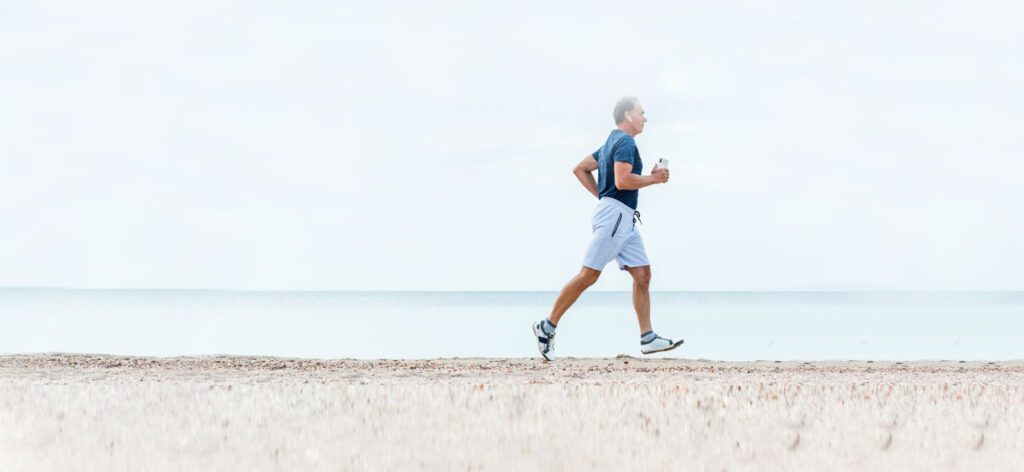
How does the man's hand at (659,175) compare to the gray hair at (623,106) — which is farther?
the gray hair at (623,106)

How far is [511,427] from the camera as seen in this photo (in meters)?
3.41

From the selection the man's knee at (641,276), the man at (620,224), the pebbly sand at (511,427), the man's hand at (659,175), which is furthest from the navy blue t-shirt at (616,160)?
the pebbly sand at (511,427)

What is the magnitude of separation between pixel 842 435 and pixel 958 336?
622 inches

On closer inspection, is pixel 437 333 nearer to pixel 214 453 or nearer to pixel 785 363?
pixel 785 363

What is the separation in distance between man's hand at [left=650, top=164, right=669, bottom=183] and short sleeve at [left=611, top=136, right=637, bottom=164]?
0.57 ft

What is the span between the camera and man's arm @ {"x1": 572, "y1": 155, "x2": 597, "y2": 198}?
739 cm

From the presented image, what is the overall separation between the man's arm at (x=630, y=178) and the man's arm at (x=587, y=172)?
1.79 ft

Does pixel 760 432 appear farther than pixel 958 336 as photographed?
No

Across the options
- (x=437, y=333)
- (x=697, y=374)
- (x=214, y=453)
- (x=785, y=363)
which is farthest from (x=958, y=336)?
(x=214, y=453)

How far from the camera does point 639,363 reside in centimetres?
680

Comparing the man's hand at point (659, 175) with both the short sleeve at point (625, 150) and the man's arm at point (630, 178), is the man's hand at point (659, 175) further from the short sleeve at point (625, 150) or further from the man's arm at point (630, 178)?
the short sleeve at point (625, 150)

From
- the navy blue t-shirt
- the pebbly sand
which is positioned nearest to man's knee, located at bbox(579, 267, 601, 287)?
the navy blue t-shirt

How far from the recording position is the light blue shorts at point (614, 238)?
6.96 metres

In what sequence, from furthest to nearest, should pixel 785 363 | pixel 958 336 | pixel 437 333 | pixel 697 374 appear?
pixel 437 333
pixel 958 336
pixel 785 363
pixel 697 374
